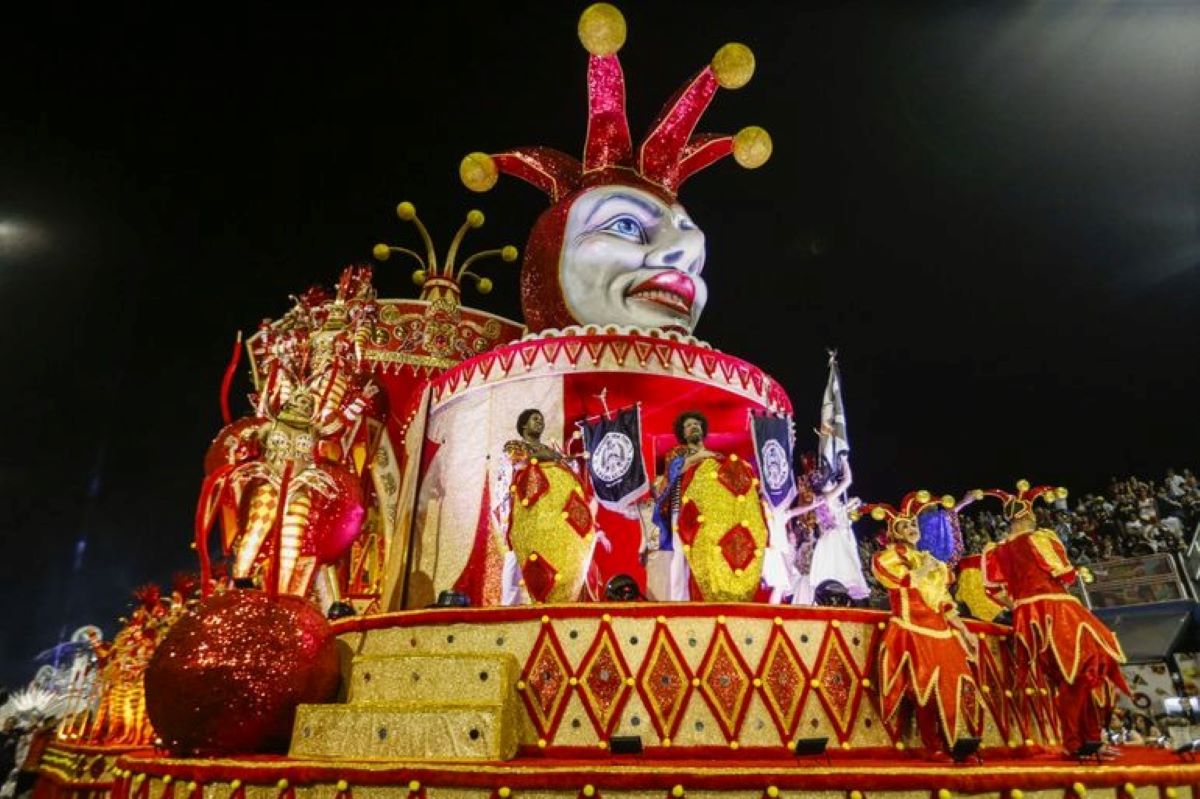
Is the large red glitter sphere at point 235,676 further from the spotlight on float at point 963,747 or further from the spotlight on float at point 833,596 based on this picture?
the spotlight on float at point 963,747

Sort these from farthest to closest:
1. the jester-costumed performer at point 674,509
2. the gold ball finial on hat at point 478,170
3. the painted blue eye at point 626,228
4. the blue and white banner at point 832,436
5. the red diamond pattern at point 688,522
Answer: the blue and white banner at point 832,436
the gold ball finial on hat at point 478,170
the painted blue eye at point 626,228
the jester-costumed performer at point 674,509
the red diamond pattern at point 688,522

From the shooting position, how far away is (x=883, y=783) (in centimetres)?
299

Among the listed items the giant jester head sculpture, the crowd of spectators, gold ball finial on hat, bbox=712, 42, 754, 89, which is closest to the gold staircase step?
the giant jester head sculpture

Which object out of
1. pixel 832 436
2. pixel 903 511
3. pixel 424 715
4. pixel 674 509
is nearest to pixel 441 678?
pixel 424 715

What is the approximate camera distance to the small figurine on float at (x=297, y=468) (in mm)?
5832

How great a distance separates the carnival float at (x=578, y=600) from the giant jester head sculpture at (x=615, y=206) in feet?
0.11

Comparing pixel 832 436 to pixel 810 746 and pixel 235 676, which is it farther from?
pixel 235 676

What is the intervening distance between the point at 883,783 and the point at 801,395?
45.7ft

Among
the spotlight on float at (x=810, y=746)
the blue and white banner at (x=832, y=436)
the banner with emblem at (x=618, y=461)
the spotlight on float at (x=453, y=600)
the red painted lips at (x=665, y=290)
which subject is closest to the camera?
the spotlight on float at (x=810, y=746)

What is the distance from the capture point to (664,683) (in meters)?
3.81

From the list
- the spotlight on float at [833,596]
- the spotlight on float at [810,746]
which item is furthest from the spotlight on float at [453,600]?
the spotlight on float at [833,596]

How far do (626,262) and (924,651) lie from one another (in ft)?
15.2

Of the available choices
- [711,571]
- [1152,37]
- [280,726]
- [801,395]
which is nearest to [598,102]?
[711,571]

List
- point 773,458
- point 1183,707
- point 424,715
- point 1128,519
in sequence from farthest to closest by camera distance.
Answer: point 1128,519, point 1183,707, point 773,458, point 424,715
